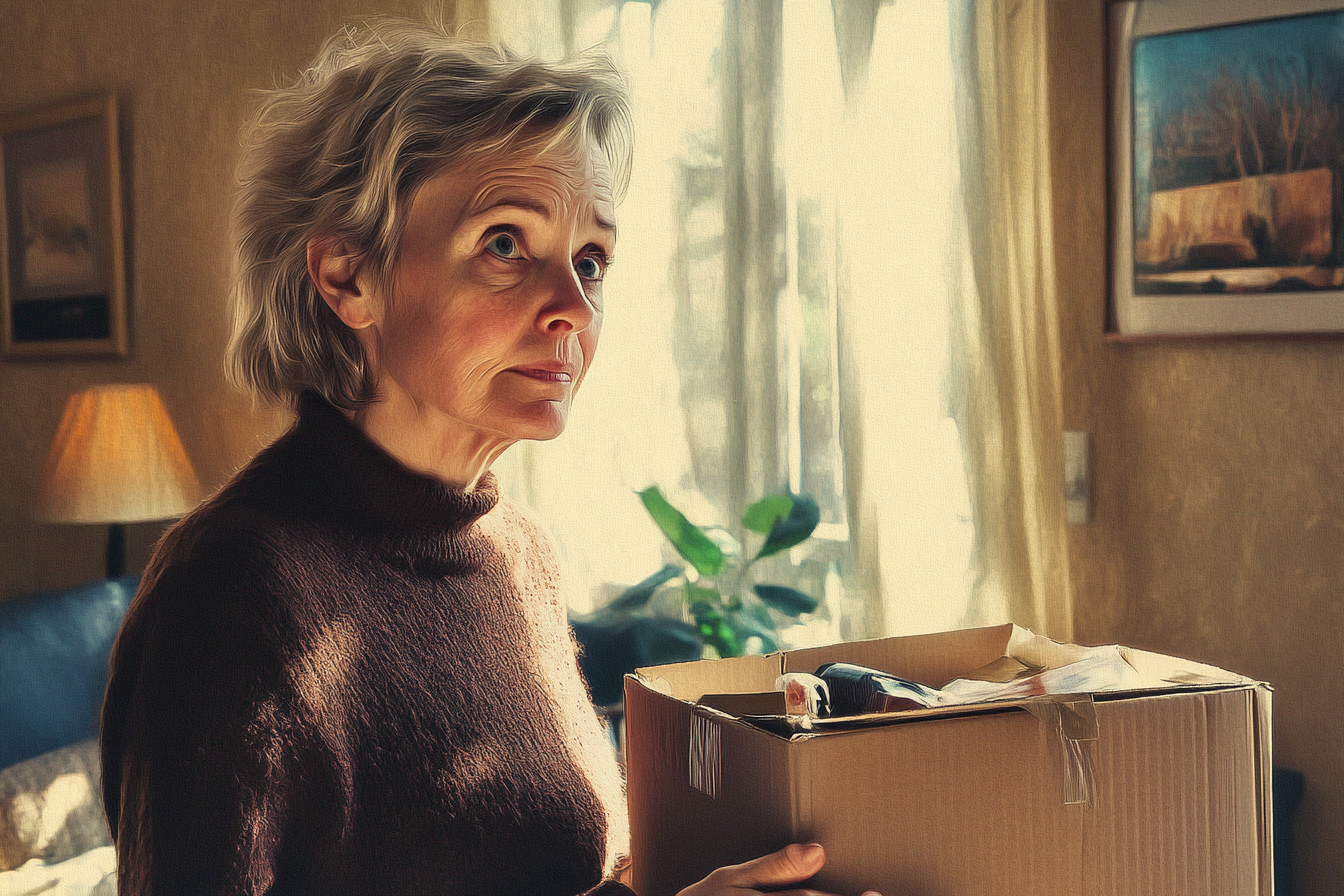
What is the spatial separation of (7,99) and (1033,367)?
6.91 feet

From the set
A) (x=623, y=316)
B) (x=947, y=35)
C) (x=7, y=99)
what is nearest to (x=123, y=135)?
(x=7, y=99)

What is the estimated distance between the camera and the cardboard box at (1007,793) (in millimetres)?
624

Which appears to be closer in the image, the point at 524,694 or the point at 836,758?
the point at 836,758

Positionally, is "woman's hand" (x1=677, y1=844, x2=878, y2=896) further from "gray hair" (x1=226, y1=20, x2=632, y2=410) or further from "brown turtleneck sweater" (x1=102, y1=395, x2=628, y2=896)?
"gray hair" (x1=226, y1=20, x2=632, y2=410)

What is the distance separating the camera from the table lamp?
180 cm

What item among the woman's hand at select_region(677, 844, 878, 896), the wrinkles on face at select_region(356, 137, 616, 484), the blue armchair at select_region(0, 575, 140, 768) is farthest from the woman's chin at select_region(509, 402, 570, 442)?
the blue armchair at select_region(0, 575, 140, 768)

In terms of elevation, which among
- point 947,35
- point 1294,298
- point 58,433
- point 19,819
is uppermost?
point 947,35

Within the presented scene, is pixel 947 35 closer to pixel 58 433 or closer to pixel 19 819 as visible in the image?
pixel 58 433

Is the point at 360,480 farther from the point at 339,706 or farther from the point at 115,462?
the point at 115,462

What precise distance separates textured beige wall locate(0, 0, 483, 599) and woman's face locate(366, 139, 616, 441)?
109 cm

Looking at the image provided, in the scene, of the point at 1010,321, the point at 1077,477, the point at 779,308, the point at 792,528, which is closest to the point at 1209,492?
the point at 1077,477

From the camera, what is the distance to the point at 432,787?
75cm

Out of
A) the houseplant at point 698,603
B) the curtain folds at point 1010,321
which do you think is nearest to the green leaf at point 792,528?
the houseplant at point 698,603

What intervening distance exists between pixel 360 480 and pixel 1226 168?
2.02 meters
